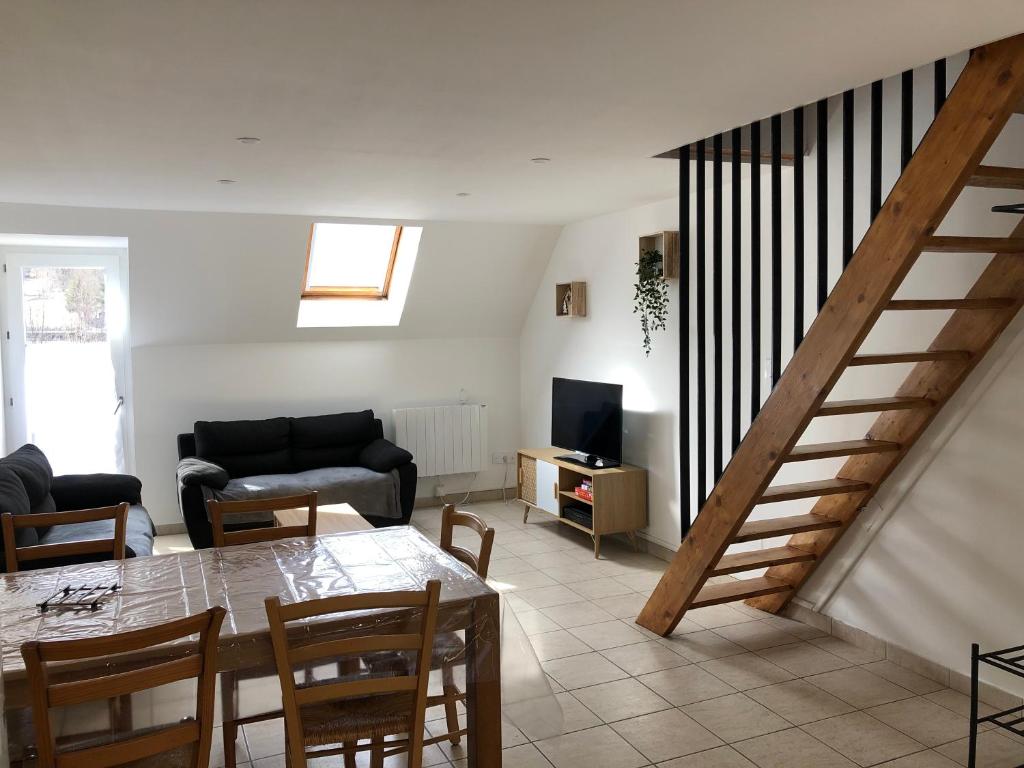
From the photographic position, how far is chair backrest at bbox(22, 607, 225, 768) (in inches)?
84.6

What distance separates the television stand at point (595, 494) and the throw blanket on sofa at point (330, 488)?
1186 mm

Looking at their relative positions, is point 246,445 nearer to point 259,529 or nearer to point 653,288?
point 259,529

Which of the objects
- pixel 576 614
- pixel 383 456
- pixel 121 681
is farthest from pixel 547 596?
pixel 121 681

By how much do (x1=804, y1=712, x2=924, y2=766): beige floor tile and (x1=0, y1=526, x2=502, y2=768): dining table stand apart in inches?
56.7

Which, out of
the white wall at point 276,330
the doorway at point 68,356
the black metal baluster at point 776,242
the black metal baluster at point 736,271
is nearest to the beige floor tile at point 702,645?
the black metal baluster at point 736,271

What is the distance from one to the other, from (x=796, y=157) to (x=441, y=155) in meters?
1.65

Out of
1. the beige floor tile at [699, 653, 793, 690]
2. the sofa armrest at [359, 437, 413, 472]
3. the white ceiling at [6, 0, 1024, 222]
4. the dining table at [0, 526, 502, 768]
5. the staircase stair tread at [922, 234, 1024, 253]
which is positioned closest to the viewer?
the white ceiling at [6, 0, 1024, 222]

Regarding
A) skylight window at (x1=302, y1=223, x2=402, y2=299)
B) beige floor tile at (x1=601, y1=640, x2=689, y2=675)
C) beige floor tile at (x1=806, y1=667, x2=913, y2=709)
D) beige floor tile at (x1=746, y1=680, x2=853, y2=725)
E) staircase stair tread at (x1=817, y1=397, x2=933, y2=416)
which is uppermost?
skylight window at (x1=302, y1=223, x2=402, y2=299)

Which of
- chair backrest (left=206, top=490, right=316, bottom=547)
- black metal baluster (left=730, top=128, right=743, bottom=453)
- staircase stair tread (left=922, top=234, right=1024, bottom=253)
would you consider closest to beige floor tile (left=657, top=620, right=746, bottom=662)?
black metal baluster (left=730, top=128, right=743, bottom=453)

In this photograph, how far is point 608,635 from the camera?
4719 millimetres

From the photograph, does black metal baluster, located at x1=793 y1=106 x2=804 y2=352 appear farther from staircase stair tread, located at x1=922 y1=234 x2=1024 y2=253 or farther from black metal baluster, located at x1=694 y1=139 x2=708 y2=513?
staircase stair tread, located at x1=922 y1=234 x2=1024 y2=253

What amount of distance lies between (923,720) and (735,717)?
0.77 meters

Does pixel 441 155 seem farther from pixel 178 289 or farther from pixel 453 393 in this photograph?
pixel 453 393

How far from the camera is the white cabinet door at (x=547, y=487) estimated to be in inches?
263
